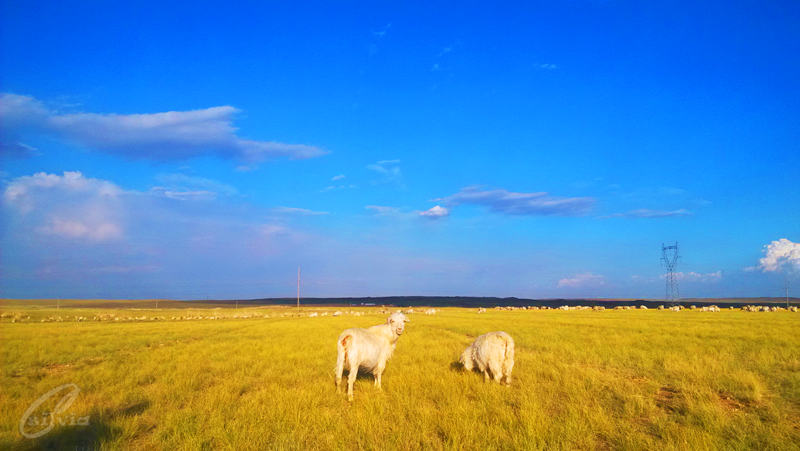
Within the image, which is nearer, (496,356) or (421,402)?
(421,402)

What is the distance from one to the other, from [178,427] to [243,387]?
12.5 ft

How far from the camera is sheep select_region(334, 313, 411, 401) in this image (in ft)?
31.4

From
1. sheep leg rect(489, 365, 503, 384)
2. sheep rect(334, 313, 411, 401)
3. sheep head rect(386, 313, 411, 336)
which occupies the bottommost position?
sheep leg rect(489, 365, 503, 384)

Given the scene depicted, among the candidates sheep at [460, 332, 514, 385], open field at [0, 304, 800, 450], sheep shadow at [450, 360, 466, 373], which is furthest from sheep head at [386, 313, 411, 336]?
sheep shadow at [450, 360, 466, 373]

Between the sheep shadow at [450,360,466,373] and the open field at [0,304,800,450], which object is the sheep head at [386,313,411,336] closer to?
the open field at [0,304,800,450]

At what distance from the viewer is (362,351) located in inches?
384

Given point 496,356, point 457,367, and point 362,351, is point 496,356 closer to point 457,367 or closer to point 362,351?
point 457,367

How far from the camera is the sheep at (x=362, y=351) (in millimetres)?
9562

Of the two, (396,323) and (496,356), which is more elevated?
(396,323)

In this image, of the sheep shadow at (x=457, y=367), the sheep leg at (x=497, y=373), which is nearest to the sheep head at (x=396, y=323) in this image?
the sheep shadow at (x=457, y=367)

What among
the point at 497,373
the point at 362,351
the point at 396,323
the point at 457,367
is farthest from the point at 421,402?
the point at 457,367

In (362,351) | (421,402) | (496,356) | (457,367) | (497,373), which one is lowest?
(457,367)

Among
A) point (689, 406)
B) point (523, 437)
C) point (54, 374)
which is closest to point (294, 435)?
point (523, 437)

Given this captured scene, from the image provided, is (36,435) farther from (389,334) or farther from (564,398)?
(564,398)
